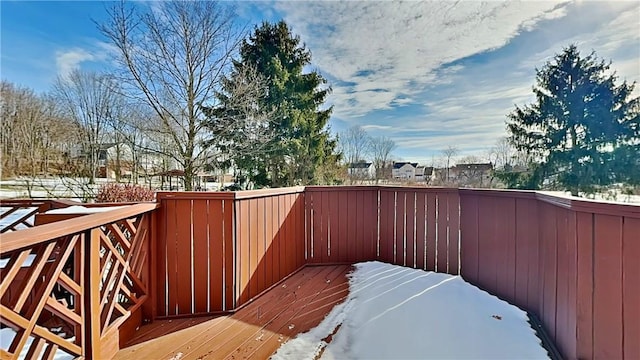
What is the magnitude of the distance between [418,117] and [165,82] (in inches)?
324

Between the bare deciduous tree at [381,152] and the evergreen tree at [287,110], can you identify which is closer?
the evergreen tree at [287,110]

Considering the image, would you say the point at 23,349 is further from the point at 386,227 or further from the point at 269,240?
the point at 386,227

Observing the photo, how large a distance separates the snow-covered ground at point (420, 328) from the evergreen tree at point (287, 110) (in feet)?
25.4

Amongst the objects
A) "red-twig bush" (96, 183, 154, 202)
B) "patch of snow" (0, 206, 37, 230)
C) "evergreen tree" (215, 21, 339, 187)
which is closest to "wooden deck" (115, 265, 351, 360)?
"patch of snow" (0, 206, 37, 230)

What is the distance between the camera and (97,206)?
2.66 metres

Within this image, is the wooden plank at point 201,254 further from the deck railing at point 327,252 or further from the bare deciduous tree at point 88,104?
the bare deciduous tree at point 88,104

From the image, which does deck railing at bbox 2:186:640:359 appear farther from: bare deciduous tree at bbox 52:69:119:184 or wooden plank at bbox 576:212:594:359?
bare deciduous tree at bbox 52:69:119:184

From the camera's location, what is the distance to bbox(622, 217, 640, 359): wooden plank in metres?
1.55

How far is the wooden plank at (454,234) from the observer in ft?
11.4

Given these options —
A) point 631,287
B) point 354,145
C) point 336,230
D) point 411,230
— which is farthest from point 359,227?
point 354,145

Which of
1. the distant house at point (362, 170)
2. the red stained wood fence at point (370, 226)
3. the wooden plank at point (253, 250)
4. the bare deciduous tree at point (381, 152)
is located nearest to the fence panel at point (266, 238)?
the wooden plank at point (253, 250)

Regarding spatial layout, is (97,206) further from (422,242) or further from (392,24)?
(392,24)

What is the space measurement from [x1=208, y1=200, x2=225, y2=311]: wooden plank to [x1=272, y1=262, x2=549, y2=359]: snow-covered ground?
2.92 feet

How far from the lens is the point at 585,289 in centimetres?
176
